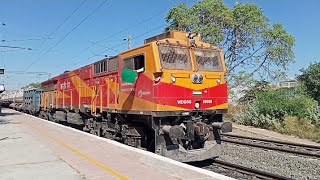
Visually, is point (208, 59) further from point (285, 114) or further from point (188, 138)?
point (285, 114)

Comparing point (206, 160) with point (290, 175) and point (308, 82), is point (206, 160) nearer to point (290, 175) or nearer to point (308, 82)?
point (290, 175)

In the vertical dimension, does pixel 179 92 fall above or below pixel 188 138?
above

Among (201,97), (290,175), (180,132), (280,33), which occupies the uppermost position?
(280,33)

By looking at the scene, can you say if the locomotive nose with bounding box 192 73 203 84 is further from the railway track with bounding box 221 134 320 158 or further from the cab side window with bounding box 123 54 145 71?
the railway track with bounding box 221 134 320 158

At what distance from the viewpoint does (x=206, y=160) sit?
10.9 meters

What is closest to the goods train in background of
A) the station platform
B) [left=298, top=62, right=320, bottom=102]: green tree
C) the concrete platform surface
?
the station platform

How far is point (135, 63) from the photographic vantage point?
34.4 feet

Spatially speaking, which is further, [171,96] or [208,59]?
[208,59]

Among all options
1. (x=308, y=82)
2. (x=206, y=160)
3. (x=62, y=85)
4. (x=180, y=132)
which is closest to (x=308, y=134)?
(x=206, y=160)

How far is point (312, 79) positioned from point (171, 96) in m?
26.9

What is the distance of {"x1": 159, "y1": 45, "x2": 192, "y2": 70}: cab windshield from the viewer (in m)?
9.60

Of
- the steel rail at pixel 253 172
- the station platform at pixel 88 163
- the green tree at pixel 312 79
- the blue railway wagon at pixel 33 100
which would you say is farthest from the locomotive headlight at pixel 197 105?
the green tree at pixel 312 79

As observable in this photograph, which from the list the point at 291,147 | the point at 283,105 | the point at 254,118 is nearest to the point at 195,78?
the point at 291,147

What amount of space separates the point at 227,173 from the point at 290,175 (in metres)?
1.62
